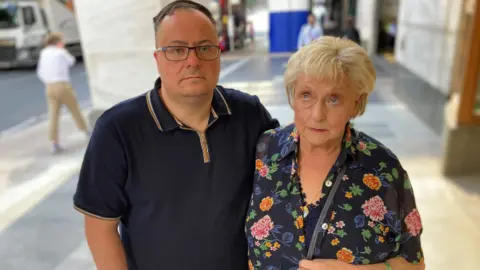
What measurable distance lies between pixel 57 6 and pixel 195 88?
52.7 feet

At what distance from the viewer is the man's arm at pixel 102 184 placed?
1.33 meters

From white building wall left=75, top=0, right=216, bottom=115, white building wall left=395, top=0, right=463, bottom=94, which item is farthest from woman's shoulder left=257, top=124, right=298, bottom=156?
white building wall left=395, top=0, right=463, bottom=94

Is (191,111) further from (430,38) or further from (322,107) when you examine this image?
(430,38)

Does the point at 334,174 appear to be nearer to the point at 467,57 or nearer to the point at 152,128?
the point at 152,128

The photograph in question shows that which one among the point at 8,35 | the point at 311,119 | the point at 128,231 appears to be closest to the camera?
the point at 311,119

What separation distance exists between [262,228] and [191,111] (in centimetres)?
46

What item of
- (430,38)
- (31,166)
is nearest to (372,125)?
(430,38)

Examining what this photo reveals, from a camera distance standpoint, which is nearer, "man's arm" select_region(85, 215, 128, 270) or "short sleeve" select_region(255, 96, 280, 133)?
"man's arm" select_region(85, 215, 128, 270)

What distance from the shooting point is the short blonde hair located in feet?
3.90

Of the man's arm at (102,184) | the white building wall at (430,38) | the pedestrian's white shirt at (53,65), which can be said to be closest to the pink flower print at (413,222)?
the man's arm at (102,184)

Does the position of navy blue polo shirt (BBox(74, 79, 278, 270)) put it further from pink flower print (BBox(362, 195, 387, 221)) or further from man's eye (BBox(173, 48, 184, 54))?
pink flower print (BBox(362, 195, 387, 221))

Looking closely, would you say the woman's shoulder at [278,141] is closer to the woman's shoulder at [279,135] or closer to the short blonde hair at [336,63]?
the woman's shoulder at [279,135]

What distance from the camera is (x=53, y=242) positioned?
3480mm

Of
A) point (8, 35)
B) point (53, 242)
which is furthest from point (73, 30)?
point (53, 242)
